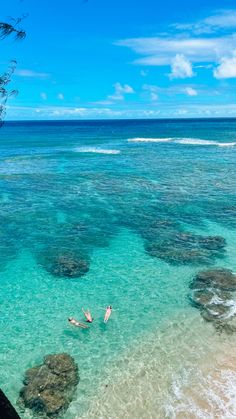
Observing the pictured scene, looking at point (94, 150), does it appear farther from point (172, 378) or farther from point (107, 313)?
point (172, 378)

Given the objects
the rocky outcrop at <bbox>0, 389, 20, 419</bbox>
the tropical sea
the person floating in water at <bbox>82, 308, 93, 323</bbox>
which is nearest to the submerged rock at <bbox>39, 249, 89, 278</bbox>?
the tropical sea

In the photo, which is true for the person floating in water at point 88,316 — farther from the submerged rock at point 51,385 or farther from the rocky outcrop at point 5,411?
the rocky outcrop at point 5,411

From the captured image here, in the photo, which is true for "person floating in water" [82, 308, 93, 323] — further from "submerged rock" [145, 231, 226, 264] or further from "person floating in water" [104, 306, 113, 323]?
"submerged rock" [145, 231, 226, 264]

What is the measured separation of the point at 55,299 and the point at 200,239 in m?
13.2

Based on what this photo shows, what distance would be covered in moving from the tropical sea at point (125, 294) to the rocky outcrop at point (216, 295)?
4.5 inches

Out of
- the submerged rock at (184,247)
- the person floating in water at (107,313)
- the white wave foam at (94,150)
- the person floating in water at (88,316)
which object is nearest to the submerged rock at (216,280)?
the submerged rock at (184,247)

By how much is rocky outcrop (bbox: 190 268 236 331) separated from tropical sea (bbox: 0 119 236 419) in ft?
0.38

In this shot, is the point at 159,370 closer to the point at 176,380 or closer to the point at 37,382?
the point at 176,380

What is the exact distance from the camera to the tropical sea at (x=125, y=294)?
48.0ft

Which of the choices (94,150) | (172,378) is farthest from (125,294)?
(94,150)

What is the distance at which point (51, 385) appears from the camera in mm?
14797

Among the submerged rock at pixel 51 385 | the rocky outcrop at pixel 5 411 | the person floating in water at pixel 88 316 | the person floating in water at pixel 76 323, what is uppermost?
the rocky outcrop at pixel 5 411

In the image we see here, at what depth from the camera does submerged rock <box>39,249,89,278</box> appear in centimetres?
2380

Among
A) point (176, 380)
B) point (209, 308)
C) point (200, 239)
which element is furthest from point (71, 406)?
point (200, 239)
